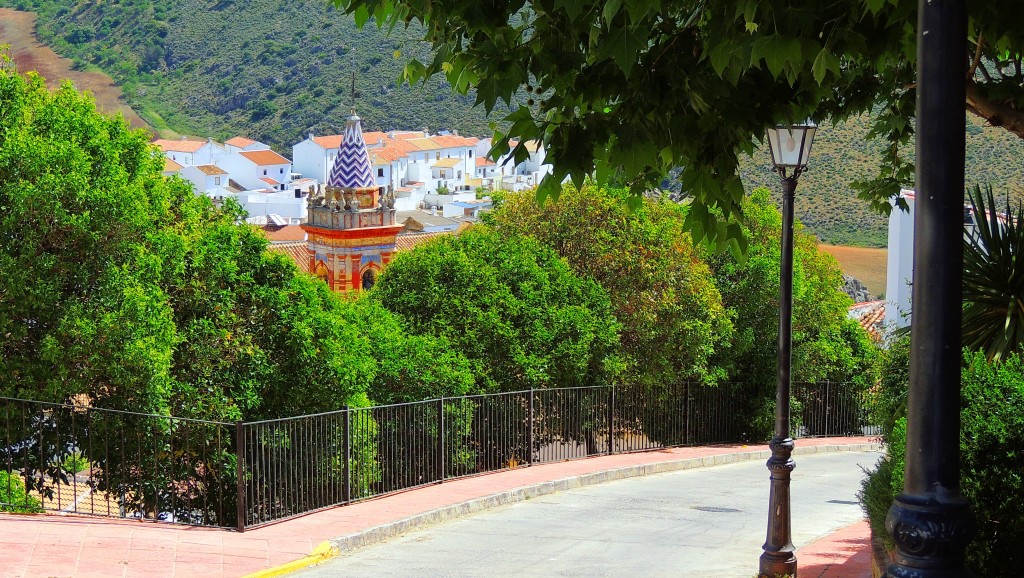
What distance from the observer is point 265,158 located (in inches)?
4242

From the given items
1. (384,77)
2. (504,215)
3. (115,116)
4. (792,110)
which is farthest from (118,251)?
(384,77)

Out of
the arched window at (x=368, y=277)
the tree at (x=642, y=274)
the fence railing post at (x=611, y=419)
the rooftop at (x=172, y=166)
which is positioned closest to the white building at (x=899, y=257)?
the tree at (x=642, y=274)

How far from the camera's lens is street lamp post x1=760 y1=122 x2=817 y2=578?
1153 cm

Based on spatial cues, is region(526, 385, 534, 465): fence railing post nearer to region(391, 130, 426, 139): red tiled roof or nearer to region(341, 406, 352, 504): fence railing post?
region(341, 406, 352, 504): fence railing post

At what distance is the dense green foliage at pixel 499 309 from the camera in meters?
22.5

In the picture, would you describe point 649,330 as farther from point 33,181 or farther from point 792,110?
point 792,110

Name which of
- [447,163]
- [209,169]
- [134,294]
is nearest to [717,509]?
[134,294]

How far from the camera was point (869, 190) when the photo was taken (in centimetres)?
1234

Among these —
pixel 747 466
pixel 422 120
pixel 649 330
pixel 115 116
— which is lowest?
pixel 747 466

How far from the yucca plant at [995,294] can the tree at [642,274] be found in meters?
18.0

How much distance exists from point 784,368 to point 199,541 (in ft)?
19.7

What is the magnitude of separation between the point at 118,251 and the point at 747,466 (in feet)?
43.0

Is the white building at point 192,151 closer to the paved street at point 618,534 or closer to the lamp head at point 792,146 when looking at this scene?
the paved street at point 618,534

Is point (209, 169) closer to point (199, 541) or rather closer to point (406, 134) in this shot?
point (406, 134)
